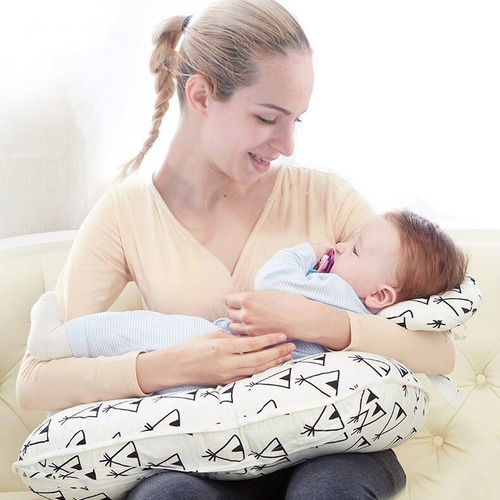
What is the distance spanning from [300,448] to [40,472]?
43 cm

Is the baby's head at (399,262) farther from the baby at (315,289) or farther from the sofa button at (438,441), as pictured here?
the sofa button at (438,441)

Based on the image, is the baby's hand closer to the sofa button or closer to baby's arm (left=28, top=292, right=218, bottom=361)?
baby's arm (left=28, top=292, right=218, bottom=361)

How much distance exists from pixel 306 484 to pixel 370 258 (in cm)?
45

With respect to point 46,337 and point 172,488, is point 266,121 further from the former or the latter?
point 172,488

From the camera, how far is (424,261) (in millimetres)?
1469

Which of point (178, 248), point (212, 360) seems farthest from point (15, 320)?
point (212, 360)

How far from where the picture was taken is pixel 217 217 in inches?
67.2

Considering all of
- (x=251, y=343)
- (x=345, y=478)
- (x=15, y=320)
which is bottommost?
(x=15, y=320)

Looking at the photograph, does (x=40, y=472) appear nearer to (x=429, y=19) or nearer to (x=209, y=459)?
(x=209, y=459)

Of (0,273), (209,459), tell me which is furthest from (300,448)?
(0,273)

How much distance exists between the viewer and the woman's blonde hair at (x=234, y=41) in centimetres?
151

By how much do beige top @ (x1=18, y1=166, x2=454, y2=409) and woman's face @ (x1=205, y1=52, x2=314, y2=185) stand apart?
161 millimetres

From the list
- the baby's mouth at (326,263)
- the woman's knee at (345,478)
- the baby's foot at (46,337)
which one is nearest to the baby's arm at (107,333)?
the baby's foot at (46,337)

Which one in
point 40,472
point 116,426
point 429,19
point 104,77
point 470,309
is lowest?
point 40,472
